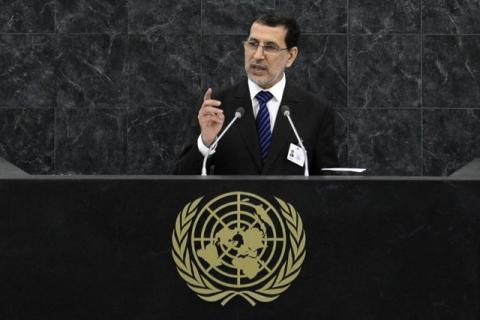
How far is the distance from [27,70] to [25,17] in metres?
0.37

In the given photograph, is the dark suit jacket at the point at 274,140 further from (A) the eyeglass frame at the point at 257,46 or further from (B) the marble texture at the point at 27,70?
(B) the marble texture at the point at 27,70

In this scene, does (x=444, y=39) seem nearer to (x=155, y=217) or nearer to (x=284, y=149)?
(x=284, y=149)

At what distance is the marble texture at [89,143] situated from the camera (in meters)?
5.94

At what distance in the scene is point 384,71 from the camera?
19.7 feet

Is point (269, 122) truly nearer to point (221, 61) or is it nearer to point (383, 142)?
point (221, 61)

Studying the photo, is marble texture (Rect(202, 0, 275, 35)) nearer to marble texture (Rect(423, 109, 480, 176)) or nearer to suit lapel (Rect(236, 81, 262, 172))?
marble texture (Rect(423, 109, 480, 176))

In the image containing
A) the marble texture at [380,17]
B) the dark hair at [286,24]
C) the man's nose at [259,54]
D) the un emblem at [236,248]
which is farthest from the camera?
the marble texture at [380,17]

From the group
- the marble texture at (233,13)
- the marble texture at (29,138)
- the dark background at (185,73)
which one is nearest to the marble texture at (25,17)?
the dark background at (185,73)

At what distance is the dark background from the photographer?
5910 millimetres

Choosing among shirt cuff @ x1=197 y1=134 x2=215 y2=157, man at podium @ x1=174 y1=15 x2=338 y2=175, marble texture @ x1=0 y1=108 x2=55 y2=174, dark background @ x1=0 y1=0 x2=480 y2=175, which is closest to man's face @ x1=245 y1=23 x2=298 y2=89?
man at podium @ x1=174 y1=15 x2=338 y2=175

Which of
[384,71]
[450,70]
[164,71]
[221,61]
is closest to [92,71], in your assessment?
[164,71]

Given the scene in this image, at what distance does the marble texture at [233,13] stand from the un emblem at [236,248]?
3.72 m

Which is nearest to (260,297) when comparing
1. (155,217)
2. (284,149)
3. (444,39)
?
(155,217)

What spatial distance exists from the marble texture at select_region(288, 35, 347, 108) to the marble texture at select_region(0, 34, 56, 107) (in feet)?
5.59
